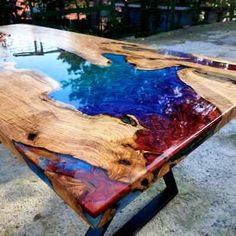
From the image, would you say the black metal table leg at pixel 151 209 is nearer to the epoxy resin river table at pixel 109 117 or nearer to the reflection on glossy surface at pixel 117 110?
the epoxy resin river table at pixel 109 117

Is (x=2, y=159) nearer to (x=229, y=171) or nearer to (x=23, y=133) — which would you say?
(x=23, y=133)

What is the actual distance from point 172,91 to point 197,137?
0.30 m

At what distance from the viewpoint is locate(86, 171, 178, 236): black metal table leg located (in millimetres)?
1275

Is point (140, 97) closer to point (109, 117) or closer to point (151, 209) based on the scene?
point (109, 117)

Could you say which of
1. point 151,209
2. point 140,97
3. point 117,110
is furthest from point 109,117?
point 151,209

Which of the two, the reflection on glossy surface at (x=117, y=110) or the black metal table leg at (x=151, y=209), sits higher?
the reflection on glossy surface at (x=117, y=110)

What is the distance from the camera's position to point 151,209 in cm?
138

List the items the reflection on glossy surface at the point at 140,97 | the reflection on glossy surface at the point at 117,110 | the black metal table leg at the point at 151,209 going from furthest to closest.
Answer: the black metal table leg at the point at 151,209, the reflection on glossy surface at the point at 140,97, the reflection on glossy surface at the point at 117,110

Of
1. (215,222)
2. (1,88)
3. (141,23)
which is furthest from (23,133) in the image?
(141,23)

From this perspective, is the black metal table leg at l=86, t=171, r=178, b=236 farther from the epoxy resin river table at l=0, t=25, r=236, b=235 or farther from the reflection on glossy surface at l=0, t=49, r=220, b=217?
the reflection on glossy surface at l=0, t=49, r=220, b=217

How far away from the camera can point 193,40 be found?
476 centimetres

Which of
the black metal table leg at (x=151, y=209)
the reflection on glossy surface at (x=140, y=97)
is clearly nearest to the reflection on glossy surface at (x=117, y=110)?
the reflection on glossy surface at (x=140, y=97)

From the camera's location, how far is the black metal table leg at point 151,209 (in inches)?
50.2

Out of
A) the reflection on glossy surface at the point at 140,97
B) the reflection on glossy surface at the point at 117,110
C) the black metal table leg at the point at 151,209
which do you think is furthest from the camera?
the black metal table leg at the point at 151,209
